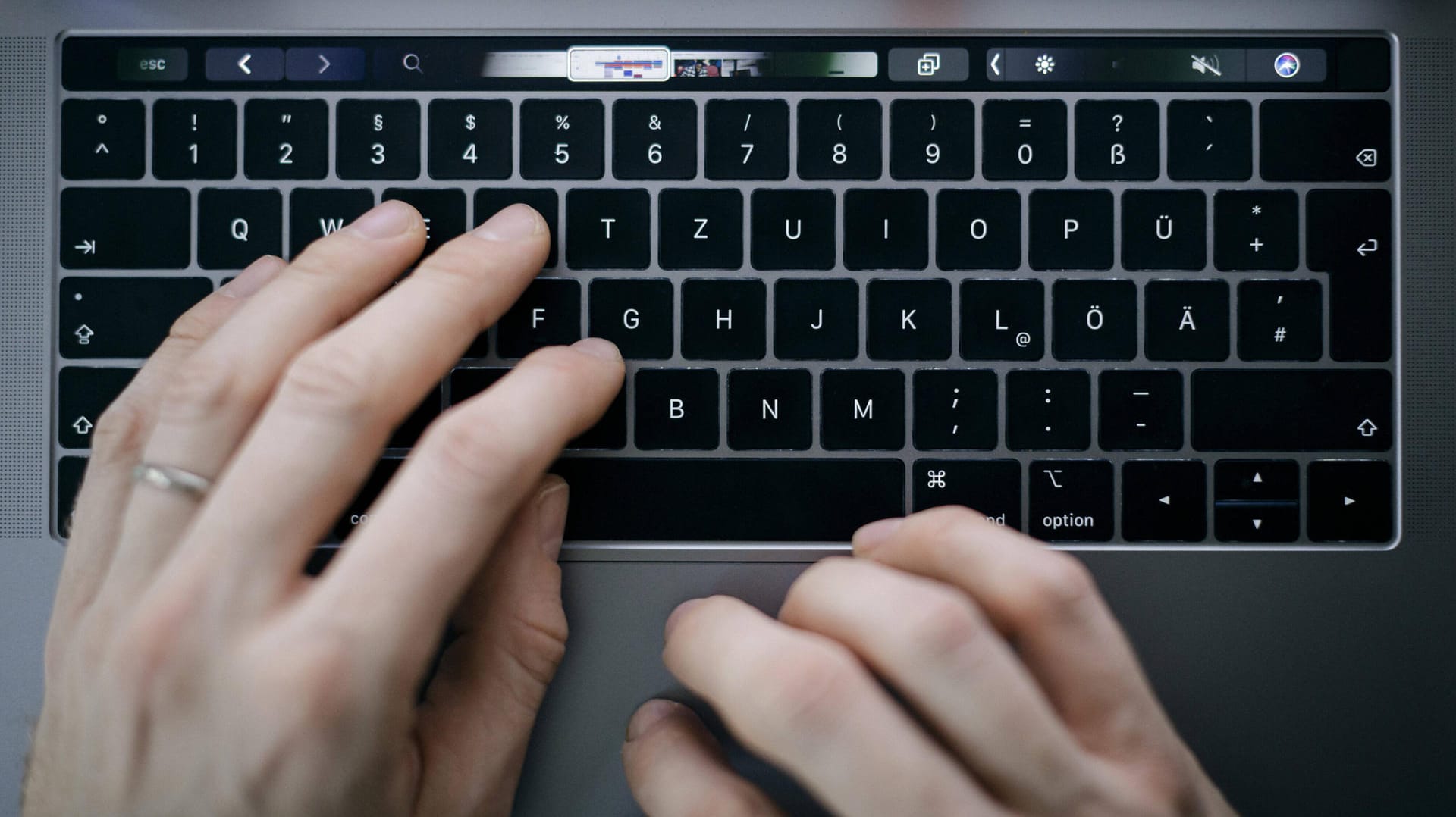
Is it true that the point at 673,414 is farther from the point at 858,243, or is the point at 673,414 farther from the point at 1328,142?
the point at 1328,142

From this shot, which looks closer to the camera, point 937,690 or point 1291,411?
point 937,690

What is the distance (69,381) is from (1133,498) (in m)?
0.86

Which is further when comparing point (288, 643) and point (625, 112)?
point (625, 112)

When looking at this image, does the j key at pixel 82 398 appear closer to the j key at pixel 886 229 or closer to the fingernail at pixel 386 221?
the fingernail at pixel 386 221

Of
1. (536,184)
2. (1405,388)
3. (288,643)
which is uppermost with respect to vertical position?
(536,184)

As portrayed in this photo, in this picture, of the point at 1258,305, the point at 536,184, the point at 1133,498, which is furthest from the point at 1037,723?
the point at 536,184

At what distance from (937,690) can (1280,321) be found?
442 millimetres

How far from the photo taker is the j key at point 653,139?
0.64 meters

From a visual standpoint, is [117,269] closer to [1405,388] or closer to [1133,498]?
[1133,498]

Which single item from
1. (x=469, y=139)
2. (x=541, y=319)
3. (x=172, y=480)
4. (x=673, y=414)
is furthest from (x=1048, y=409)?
(x=172, y=480)

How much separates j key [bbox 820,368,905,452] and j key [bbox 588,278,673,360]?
0.14 meters

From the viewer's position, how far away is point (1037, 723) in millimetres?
458

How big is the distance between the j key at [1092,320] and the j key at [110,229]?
28.1 inches

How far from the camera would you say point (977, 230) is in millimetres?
644
